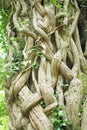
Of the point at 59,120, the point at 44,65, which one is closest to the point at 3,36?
the point at 44,65

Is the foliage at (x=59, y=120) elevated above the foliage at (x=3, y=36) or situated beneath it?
situated beneath

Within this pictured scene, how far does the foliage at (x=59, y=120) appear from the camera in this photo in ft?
6.02

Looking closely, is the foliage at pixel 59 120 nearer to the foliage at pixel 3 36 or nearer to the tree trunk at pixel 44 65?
the tree trunk at pixel 44 65

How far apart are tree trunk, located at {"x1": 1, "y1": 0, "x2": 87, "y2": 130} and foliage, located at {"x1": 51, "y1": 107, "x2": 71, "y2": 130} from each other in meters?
0.03

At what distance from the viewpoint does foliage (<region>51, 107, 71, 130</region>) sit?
1.83m

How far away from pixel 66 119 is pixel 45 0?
4.40 ft

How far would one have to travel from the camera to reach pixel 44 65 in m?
2.22

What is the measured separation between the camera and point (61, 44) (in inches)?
93.8

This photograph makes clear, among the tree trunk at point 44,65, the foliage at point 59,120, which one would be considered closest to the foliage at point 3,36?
the tree trunk at point 44,65

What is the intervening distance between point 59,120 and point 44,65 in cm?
54

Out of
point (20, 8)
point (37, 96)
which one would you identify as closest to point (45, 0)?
point (20, 8)

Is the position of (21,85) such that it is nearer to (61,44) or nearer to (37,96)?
(37,96)

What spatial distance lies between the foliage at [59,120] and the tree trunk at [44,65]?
0.10ft

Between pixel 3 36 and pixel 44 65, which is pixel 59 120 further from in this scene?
pixel 3 36
